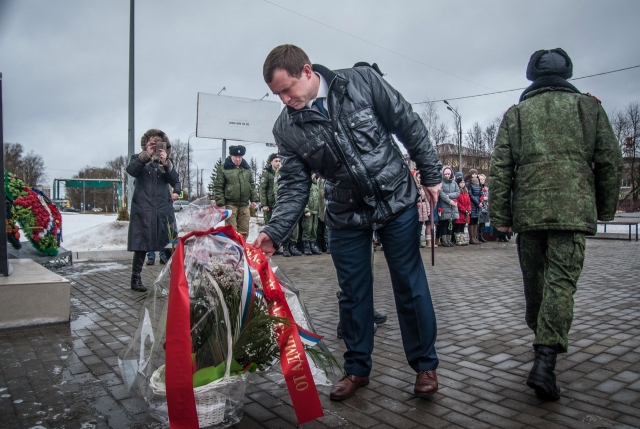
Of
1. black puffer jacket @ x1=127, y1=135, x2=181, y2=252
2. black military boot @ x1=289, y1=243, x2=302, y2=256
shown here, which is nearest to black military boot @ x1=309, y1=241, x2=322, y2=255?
black military boot @ x1=289, y1=243, x2=302, y2=256

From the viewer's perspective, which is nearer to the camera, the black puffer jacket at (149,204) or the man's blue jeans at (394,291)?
the man's blue jeans at (394,291)

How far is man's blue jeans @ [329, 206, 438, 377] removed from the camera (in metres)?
2.99

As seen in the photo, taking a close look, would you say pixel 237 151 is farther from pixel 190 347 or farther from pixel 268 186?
pixel 190 347

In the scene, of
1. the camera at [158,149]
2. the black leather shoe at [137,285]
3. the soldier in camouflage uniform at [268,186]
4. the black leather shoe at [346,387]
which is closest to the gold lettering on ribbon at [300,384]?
the black leather shoe at [346,387]

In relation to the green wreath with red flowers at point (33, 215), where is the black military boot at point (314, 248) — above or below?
below

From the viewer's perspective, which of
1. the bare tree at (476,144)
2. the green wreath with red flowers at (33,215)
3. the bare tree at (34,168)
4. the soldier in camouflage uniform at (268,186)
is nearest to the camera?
the green wreath with red flowers at (33,215)

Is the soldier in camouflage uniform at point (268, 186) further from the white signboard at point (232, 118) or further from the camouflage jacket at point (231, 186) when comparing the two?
the white signboard at point (232, 118)

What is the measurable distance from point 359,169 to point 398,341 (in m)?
1.82

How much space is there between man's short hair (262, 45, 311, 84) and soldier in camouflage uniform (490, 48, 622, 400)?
53.9 inches

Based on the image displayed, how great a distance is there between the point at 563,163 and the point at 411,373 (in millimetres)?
1591

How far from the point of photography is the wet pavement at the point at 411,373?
2713 mm

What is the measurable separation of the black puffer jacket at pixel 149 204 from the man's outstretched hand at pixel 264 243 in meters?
3.82

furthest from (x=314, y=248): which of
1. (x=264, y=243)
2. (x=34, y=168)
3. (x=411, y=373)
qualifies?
(x=34, y=168)

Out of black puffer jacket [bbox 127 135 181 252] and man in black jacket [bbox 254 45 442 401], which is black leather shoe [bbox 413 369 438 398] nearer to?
man in black jacket [bbox 254 45 442 401]
